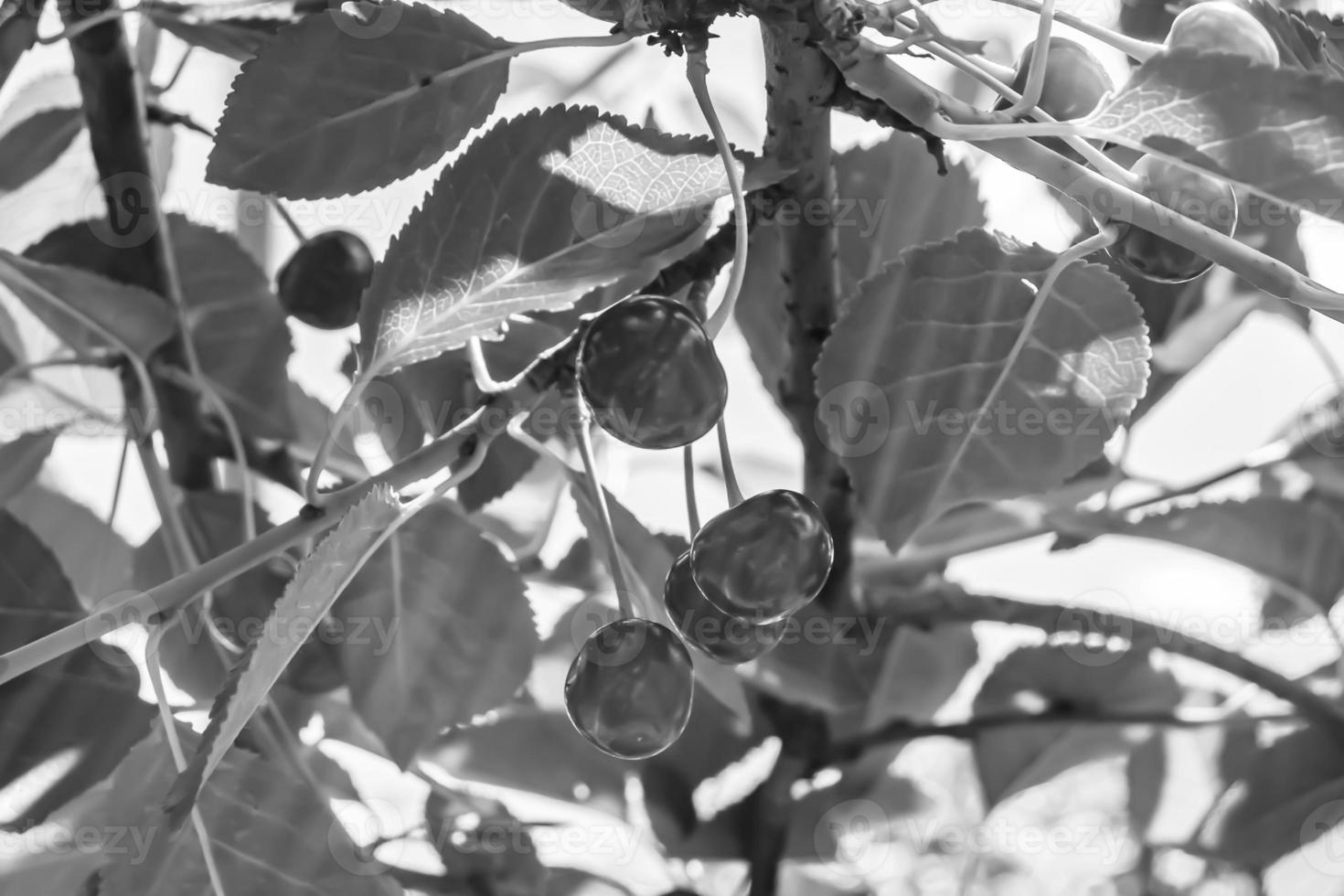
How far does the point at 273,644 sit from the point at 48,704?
0.30 metres

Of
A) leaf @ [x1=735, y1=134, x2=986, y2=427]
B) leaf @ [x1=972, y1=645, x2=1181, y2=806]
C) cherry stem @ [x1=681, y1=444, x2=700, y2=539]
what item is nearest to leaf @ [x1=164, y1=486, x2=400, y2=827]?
cherry stem @ [x1=681, y1=444, x2=700, y2=539]

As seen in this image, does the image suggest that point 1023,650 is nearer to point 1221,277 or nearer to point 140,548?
point 1221,277

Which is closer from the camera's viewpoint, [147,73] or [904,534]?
[904,534]

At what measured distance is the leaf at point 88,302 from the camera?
1.78 ft

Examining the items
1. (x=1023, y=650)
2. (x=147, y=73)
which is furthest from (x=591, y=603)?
(x=147, y=73)

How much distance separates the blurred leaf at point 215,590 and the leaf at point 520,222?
25 cm

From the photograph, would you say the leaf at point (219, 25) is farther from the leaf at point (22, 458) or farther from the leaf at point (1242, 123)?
the leaf at point (1242, 123)

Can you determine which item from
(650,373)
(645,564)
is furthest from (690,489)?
(650,373)

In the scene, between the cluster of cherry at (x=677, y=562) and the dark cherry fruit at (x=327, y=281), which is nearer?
the cluster of cherry at (x=677, y=562)

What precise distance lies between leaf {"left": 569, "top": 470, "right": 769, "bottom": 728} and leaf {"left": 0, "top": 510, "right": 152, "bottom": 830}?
243 millimetres

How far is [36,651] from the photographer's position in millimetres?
333

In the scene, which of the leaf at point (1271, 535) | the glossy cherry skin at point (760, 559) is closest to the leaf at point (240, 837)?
the glossy cherry skin at point (760, 559)

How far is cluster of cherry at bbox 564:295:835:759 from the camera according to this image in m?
0.36

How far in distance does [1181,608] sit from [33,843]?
2.55ft
